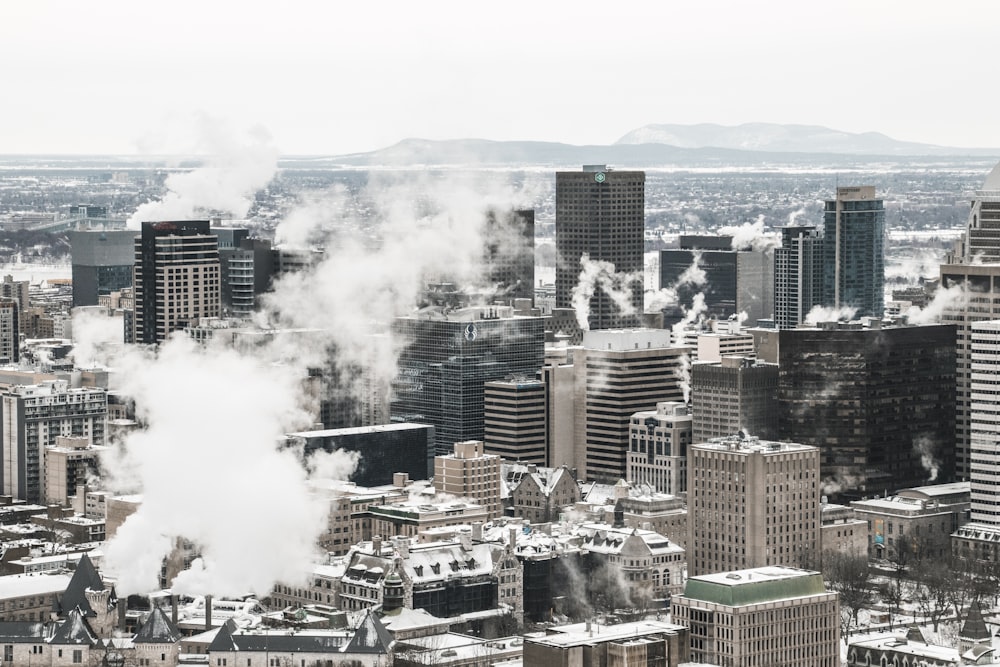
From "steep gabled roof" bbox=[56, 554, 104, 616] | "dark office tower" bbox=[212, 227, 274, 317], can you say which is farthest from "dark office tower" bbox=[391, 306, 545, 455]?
"steep gabled roof" bbox=[56, 554, 104, 616]

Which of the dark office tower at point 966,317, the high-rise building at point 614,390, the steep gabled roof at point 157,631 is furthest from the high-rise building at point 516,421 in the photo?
the steep gabled roof at point 157,631

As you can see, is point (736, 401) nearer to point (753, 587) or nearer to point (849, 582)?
point (849, 582)

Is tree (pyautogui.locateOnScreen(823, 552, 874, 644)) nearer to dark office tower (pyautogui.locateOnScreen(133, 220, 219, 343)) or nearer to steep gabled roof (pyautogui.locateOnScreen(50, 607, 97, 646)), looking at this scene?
Result: steep gabled roof (pyautogui.locateOnScreen(50, 607, 97, 646))

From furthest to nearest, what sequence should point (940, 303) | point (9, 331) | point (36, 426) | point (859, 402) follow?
point (9, 331) → point (36, 426) → point (940, 303) → point (859, 402)

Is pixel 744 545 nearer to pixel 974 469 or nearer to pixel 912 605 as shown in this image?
pixel 912 605

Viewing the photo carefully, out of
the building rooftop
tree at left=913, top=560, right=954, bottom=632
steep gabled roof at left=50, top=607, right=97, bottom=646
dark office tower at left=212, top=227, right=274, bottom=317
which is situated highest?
dark office tower at left=212, top=227, right=274, bottom=317

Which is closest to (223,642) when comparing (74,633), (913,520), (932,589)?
(74,633)
